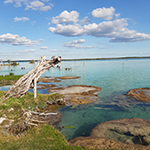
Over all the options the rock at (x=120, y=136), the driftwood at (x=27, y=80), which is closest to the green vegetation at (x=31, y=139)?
the rock at (x=120, y=136)

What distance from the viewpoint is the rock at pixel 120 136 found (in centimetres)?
892

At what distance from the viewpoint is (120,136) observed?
417 inches

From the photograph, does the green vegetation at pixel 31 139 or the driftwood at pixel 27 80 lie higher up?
the driftwood at pixel 27 80

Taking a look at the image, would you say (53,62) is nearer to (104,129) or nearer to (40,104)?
(40,104)

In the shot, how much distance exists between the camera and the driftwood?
48.5 ft

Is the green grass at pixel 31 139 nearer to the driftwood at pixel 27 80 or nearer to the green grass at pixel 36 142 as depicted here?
the green grass at pixel 36 142

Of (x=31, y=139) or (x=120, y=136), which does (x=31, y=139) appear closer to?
(x=31, y=139)

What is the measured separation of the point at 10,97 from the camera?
14.5 meters

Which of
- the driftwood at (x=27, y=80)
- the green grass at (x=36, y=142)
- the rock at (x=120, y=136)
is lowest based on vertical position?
the rock at (x=120, y=136)

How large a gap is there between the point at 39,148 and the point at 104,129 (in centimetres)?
586

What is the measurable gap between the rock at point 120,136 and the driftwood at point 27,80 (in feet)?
26.7

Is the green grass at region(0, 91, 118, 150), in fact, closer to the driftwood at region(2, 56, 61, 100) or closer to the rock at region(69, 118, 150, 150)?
the rock at region(69, 118, 150, 150)

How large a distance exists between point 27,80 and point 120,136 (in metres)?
11.3

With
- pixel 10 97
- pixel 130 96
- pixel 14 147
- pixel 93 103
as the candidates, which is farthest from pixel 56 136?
pixel 130 96
